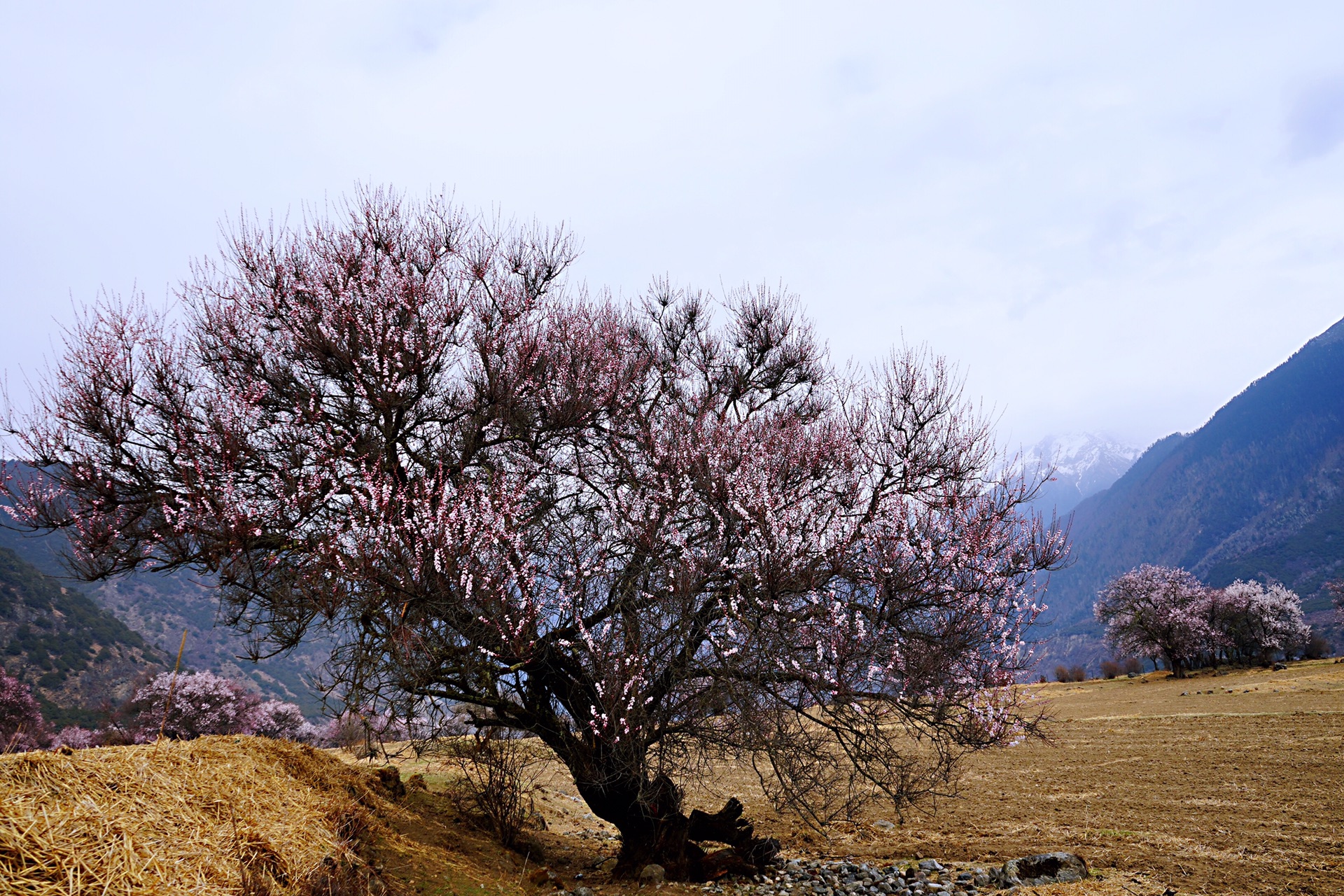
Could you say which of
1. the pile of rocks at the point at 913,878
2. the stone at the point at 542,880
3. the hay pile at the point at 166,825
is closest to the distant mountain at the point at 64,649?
the stone at the point at 542,880

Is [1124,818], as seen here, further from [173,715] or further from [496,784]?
[173,715]

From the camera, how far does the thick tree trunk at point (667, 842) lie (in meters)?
9.11

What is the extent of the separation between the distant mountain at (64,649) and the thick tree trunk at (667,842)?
45.4 m

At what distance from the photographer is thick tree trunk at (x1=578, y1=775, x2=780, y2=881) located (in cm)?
911

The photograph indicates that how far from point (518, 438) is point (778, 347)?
5.37 metres

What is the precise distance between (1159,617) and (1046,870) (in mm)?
54408

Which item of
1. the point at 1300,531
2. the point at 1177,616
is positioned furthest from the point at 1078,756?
the point at 1300,531

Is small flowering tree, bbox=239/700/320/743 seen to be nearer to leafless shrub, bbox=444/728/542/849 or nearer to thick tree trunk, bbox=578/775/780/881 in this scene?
leafless shrub, bbox=444/728/542/849

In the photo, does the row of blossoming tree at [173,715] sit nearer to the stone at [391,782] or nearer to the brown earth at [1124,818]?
the brown earth at [1124,818]

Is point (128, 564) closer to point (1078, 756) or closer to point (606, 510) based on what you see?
point (606, 510)

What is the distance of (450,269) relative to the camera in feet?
36.2

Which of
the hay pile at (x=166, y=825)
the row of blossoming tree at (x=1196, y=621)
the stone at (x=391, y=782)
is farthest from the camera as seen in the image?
the row of blossoming tree at (x=1196, y=621)

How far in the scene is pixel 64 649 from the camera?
49.9 meters

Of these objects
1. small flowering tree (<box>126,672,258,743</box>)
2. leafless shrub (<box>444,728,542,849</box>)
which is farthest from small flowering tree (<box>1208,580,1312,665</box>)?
small flowering tree (<box>126,672,258,743</box>)
